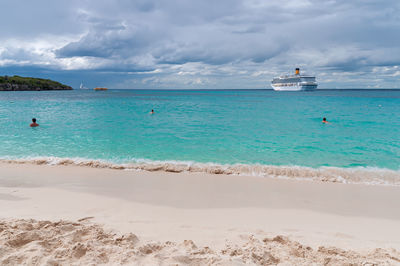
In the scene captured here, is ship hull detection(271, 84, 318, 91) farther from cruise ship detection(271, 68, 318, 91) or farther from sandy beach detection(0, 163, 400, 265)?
sandy beach detection(0, 163, 400, 265)

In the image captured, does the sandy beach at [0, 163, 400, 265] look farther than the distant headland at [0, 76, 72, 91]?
No

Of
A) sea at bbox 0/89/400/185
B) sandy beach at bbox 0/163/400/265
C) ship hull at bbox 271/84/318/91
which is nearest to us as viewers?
sandy beach at bbox 0/163/400/265

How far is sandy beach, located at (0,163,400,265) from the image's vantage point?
3.75 meters

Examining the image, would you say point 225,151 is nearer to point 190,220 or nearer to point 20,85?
point 190,220

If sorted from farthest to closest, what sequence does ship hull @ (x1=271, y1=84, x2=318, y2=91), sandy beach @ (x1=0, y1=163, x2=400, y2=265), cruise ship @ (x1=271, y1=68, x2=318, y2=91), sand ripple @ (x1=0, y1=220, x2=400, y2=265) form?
ship hull @ (x1=271, y1=84, x2=318, y2=91) < cruise ship @ (x1=271, y1=68, x2=318, y2=91) < sandy beach @ (x1=0, y1=163, x2=400, y2=265) < sand ripple @ (x1=0, y1=220, x2=400, y2=265)

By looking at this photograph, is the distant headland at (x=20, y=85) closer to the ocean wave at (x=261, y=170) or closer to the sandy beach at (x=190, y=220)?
the ocean wave at (x=261, y=170)

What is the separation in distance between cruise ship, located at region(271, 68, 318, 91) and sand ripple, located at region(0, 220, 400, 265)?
132 meters

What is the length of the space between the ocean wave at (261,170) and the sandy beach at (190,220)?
1.96 ft

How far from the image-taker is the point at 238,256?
148 inches

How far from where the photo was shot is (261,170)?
959 cm

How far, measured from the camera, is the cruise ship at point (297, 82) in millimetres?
123875

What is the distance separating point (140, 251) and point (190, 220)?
5.72ft

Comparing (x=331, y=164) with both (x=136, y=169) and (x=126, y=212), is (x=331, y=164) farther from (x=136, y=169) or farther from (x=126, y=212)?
(x=126, y=212)

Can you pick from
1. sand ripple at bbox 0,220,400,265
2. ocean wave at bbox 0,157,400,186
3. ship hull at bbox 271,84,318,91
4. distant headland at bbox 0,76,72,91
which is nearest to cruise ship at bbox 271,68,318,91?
ship hull at bbox 271,84,318,91
